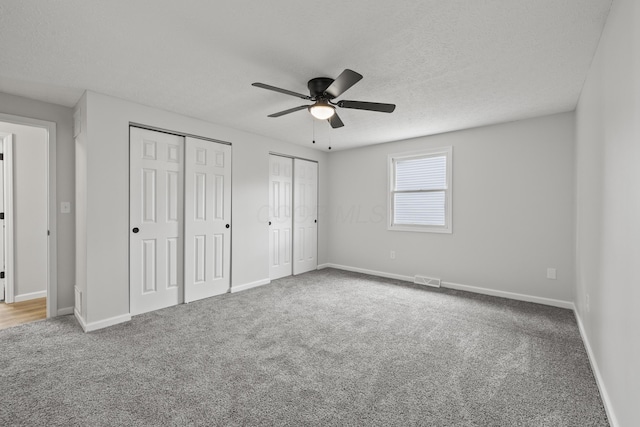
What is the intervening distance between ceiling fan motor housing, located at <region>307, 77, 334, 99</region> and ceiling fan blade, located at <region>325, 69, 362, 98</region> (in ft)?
0.36

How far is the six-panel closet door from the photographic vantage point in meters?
3.44

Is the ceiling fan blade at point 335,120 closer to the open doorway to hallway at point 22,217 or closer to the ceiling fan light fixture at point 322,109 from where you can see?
the ceiling fan light fixture at point 322,109

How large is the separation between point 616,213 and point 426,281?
127 inches

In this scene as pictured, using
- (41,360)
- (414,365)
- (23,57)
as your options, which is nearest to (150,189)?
(23,57)

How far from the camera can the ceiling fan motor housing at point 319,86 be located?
2.61 metres

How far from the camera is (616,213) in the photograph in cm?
167

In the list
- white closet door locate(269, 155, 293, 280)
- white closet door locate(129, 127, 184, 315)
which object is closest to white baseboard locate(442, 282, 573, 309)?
white closet door locate(269, 155, 293, 280)

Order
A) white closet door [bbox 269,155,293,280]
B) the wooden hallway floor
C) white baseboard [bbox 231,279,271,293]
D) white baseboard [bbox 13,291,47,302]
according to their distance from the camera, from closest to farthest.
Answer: the wooden hallway floor
white baseboard [bbox 13,291,47,302]
white baseboard [bbox 231,279,271,293]
white closet door [bbox 269,155,293,280]

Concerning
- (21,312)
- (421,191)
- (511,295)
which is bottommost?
(21,312)

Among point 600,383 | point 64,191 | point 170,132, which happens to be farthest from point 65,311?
point 600,383

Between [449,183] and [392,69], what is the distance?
99.5 inches

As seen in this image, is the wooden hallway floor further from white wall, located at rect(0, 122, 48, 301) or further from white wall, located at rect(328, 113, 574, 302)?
white wall, located at rect(328, 113, 574, 302)

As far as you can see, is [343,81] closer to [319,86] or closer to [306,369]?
[319,86]

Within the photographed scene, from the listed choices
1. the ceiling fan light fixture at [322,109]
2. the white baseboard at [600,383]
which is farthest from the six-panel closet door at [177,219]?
the white baseboard at [600,383]
